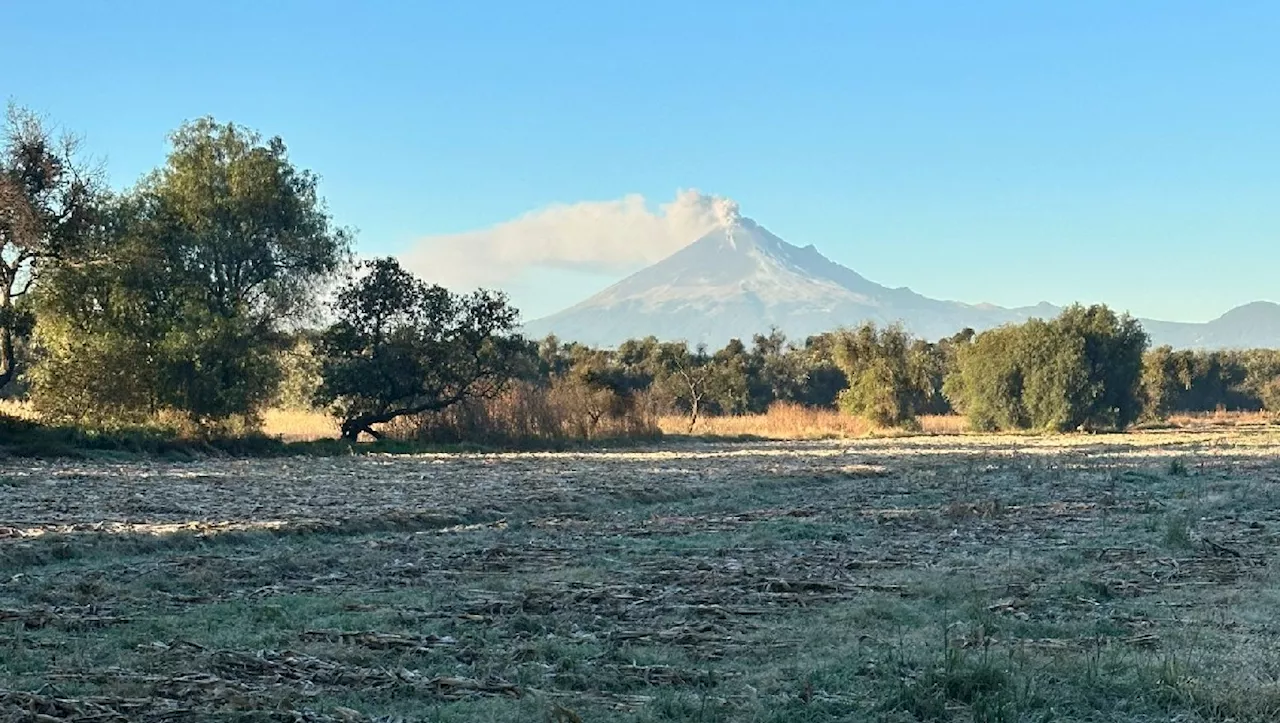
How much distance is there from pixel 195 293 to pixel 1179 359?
210 ft

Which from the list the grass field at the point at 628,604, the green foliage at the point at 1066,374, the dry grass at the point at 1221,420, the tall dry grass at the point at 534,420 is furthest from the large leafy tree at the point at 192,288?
the dry grass at the point at 1221,420

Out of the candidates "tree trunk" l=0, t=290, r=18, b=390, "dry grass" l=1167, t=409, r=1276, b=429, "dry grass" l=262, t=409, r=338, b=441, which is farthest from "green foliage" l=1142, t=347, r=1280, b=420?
"tree trunk" l=0, t=290, r=18, b=390

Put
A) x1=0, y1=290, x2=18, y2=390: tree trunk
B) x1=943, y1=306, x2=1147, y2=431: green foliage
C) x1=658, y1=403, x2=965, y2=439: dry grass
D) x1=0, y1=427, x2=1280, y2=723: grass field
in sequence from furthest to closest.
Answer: x1=943, y1=306, x2=1147, y2=431: green foliage < x1=658, y1=403, x2=965, y2=439: dry grass < x1=0, y1=290, x2=18, y2=390: tree trunk < x1=0, y1=427, x2=1280, y2=723: grass field

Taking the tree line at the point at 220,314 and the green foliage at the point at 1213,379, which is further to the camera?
the green foliage at the point at 1213,379

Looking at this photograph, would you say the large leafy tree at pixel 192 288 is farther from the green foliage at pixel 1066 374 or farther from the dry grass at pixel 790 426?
the green foliage at pixel 1066 374

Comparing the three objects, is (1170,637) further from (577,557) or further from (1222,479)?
(1222,479)

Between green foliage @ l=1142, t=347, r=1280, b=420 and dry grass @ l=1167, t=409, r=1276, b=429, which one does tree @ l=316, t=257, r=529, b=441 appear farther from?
green foliage @ l=1142, t=347, r=1280, b=420

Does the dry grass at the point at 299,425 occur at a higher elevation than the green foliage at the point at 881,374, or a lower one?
lower

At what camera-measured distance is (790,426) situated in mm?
49469

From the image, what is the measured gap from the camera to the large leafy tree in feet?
92.2

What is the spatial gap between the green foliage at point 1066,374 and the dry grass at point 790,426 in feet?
10.7

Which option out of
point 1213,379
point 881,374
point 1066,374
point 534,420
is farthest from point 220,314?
point 1213,379

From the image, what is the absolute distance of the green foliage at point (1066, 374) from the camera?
48.9 meters

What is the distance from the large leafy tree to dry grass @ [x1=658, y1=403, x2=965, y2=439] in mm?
19284
